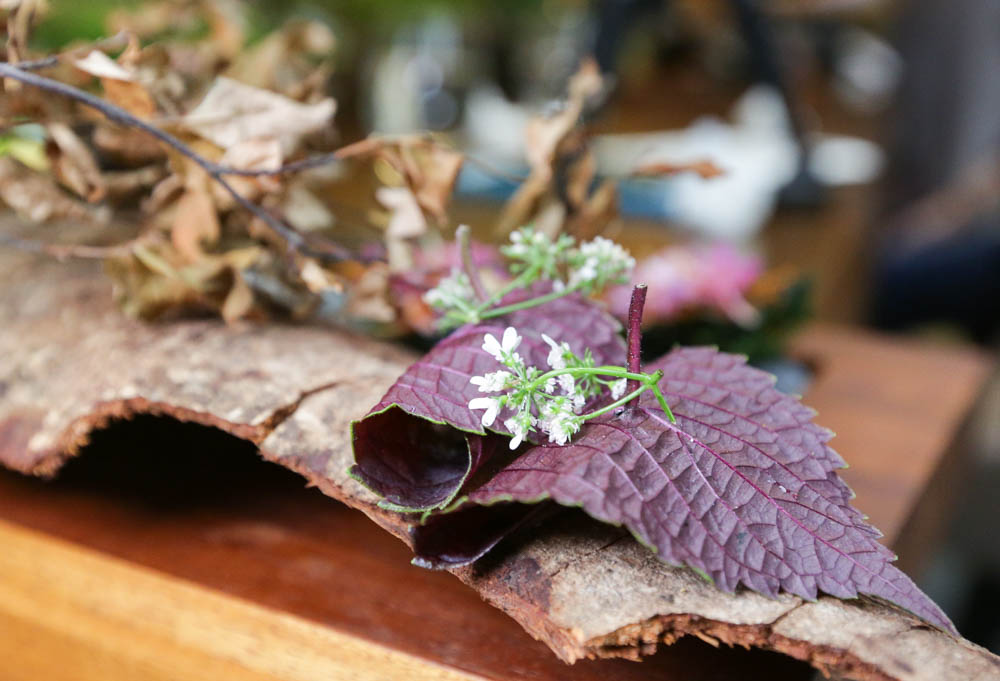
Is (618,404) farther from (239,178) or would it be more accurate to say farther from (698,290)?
(698,290)

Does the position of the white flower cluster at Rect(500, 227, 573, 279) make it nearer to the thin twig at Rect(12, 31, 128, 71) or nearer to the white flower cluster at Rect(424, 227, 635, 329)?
the white flower cluster at Rect(424, 227, 635, 329)

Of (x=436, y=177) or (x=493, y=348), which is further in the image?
(x=436, y=177)

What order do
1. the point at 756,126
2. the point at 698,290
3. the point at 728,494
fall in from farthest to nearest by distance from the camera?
the point at 756,126, the point at 698,290, the point at 728,494

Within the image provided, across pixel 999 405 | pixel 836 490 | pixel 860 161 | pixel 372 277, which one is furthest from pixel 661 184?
pixel 836 490

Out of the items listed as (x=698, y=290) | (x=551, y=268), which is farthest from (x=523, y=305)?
(x=698, y=290)

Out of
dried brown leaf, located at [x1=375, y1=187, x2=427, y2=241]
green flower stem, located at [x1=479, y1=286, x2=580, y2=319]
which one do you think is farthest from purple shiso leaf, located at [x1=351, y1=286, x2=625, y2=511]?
dried brown leaf, located at [x1=375, y1=187, x2=427, y2=241]

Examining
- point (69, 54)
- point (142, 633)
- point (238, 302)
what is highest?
Result: point (69, 54)

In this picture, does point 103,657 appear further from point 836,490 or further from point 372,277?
point 836,490
